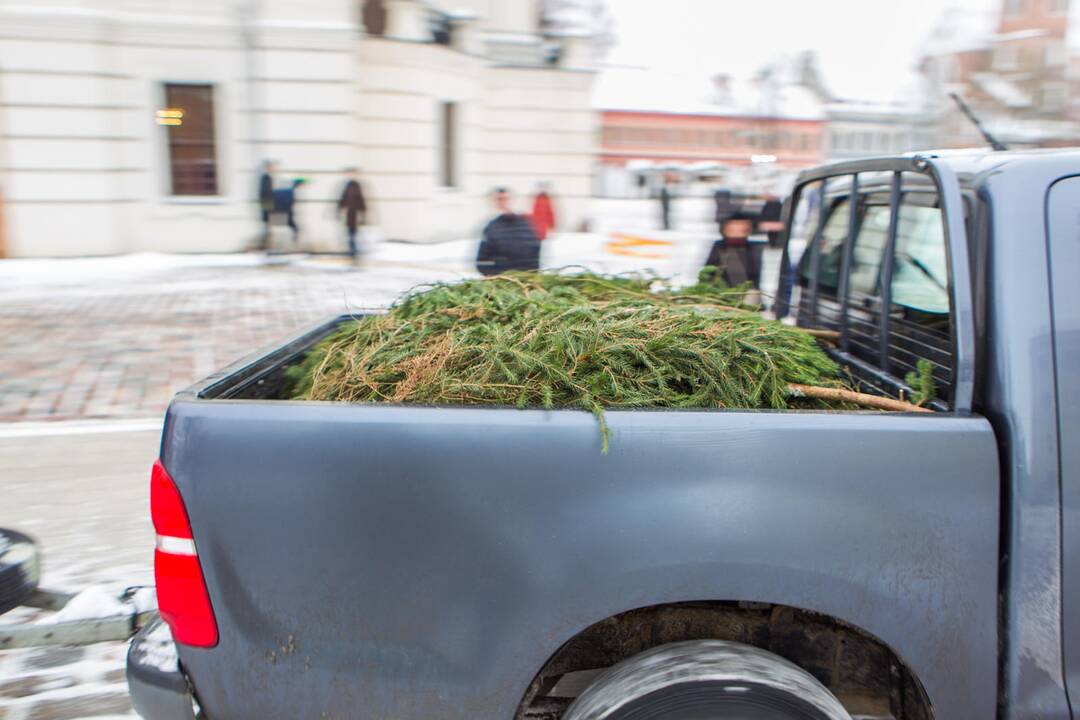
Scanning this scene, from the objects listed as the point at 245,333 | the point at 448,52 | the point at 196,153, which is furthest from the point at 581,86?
the point at 245,333

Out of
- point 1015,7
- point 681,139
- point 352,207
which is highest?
point 1015,7

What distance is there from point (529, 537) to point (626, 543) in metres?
0.22

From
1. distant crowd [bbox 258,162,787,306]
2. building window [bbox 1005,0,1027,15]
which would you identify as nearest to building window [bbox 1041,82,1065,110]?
building window [bbox 1005,0,1027,15]

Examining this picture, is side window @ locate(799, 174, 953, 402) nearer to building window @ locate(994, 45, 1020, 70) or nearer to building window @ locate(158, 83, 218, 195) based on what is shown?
building window @ locate(158, 83, 218, 195)

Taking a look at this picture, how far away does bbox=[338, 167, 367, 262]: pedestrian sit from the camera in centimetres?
1622

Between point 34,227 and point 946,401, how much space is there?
17.4 meters

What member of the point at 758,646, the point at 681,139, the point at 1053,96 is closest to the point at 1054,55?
the point at 1053,96

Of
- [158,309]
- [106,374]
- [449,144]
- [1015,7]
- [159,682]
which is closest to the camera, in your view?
[159,682]

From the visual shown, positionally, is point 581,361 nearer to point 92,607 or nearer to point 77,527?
point 92,607

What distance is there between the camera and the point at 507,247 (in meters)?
9.77

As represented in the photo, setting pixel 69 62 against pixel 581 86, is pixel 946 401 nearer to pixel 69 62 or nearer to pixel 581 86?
pixel 69 62

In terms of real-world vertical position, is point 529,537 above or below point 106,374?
above

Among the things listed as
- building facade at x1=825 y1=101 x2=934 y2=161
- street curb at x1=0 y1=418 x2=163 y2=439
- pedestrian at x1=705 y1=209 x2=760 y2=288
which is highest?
building facade at x1=825 y1=101 x2=934 y2=161

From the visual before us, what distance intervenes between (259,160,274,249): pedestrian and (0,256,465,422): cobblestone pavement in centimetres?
59
